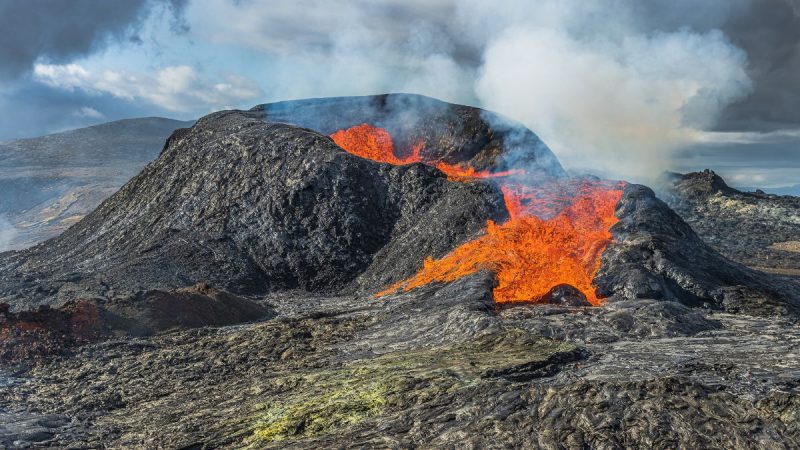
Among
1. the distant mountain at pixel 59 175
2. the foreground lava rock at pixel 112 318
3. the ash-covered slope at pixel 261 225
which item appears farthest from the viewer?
the distant mountain at pixel 59 175

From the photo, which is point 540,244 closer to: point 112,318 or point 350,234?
point 350,234

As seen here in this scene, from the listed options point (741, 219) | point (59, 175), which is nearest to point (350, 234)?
point (741, 219)

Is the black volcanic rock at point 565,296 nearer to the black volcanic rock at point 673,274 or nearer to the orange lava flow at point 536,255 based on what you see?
the orange lava flow at point 536,255

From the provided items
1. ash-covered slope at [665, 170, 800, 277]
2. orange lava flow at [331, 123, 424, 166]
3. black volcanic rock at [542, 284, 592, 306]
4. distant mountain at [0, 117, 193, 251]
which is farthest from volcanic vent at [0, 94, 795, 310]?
distant mountain at [0, 117, 193, 251]

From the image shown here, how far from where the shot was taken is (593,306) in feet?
76.9

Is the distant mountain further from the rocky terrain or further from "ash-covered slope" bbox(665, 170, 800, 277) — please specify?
"ash-covered slope" bbox(665, 170, 800, 277)

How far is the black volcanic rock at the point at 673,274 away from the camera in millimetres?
25391

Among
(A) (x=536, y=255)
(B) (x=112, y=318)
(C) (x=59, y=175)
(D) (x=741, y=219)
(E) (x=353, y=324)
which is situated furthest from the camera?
(C) (x=59, y=175)

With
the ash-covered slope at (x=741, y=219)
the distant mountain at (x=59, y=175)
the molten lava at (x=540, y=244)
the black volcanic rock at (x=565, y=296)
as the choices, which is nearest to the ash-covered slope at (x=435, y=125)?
the molten lava at (x=540, y=244)

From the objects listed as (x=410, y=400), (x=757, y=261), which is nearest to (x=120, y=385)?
(x=410, y=400)

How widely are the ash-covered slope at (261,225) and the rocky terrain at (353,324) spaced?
0.40 ft

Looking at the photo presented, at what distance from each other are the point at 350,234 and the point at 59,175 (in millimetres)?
123912

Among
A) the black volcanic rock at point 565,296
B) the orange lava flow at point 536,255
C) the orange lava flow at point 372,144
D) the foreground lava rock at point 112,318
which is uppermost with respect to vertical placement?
the orange lava flow at point 372,144

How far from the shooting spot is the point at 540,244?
96.3ft
